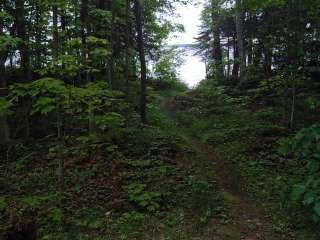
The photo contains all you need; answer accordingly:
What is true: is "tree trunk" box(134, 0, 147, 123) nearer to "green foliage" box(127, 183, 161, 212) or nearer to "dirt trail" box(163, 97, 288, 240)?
"dirt trail" box(163, 97, 288, 240)

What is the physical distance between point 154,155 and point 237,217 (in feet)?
14.1

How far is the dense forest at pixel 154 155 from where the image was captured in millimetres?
7648

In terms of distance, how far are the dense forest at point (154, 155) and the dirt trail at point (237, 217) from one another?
0.08 ft

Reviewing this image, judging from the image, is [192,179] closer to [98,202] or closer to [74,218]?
[98,202]

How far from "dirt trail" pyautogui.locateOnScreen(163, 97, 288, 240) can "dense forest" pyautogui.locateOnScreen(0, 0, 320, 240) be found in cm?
2

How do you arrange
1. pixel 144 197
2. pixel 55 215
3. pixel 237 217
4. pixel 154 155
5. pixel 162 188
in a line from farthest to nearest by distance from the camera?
pixel 154 155, pixel 162 188, pixel 144 197, pixel 237 217, pixel 55 215

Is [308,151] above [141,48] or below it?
below

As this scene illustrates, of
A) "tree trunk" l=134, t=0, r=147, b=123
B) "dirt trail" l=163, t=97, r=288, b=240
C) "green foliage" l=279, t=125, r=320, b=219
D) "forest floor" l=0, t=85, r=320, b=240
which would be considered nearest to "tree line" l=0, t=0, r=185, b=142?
"tree trunk" l=134, t=0, r=147, b=123

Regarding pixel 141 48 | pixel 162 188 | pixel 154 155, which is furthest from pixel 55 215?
pixel 141 48

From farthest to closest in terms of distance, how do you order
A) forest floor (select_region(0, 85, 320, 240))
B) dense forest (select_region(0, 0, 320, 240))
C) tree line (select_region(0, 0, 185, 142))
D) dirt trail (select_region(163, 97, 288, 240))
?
tree line (select_region(0, 0, 185, 142)) < forest floor (select_region(0, 85, 320, 240)) < dense forest (select_region(0, 0, 320, 240)) < dirt trail (select_region(163, 97, 288, 240))

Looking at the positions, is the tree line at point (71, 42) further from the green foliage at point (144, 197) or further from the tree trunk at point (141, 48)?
the green foliage at point (144, 197)

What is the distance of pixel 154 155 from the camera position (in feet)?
39.1

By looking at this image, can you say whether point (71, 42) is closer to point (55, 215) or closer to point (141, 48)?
point (55, 215)

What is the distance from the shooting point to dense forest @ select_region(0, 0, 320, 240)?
301 inches
